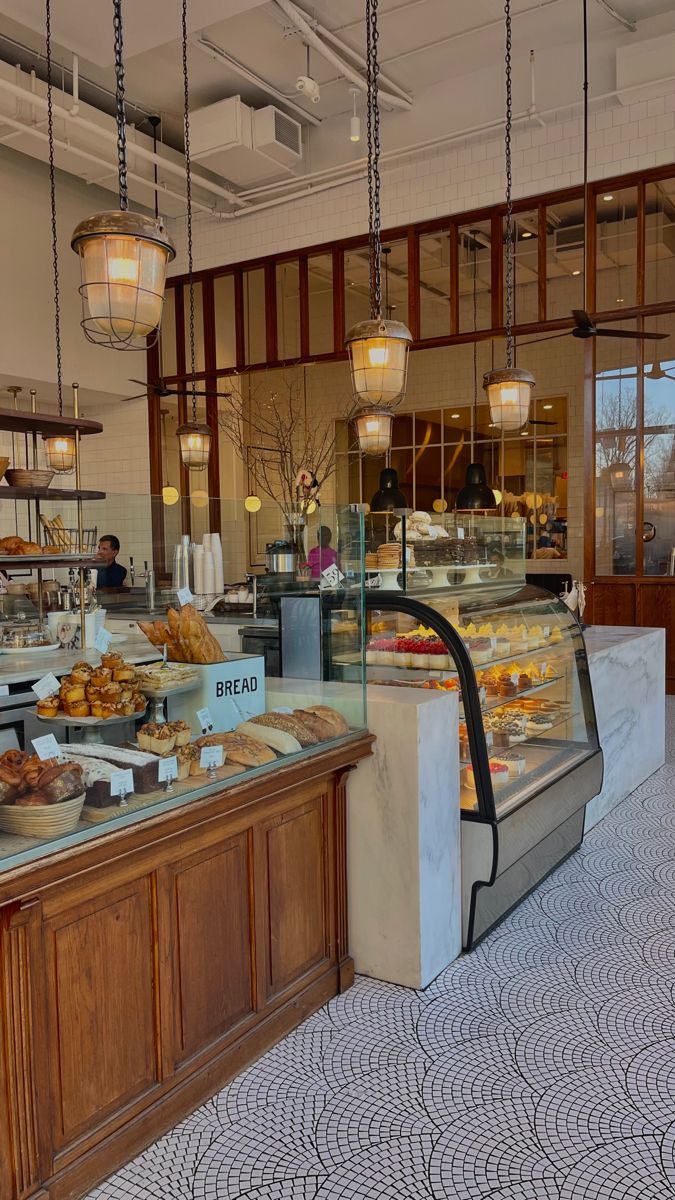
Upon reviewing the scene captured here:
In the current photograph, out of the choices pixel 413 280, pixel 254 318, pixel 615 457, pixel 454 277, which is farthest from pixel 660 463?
pixel 254 318

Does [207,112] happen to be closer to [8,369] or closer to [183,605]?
[8,369]

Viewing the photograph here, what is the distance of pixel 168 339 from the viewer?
36.6 ft

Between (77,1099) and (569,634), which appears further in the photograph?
(569,634)

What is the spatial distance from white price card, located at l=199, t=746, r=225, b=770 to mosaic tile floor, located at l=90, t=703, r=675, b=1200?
904 millimetres

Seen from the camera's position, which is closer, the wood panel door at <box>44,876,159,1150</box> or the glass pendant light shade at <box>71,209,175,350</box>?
the wood panel door at <box>44,876,159,1150</box>

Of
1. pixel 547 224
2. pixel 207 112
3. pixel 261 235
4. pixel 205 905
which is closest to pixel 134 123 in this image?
pixel 207 112

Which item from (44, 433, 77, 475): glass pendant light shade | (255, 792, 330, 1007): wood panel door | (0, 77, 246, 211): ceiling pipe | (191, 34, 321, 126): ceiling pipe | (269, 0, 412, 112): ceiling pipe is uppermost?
(191, 34, 321, 126): ceiling pipe

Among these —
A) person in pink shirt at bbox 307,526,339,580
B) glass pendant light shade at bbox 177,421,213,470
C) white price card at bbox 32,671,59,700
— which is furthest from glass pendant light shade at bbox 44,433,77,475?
white price card at bbox 32,671,59,700

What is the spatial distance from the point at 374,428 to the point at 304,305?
14.4 ft

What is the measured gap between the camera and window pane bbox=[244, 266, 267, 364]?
34.4ft

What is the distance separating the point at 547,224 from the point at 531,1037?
27.1 feet

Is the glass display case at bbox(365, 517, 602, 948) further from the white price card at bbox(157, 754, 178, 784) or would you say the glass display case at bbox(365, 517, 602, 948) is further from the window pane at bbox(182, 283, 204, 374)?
the window pane at bbox(182, 283, 204, 374)

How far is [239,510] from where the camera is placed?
4484 millimetres

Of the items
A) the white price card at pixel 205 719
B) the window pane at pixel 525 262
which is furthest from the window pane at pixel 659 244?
the white price card at pixel 205 719
